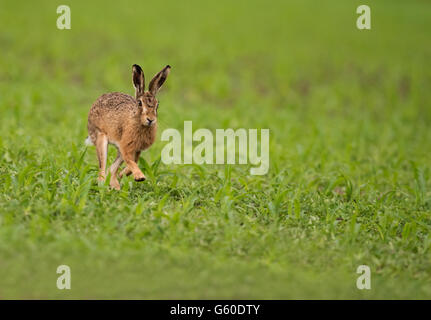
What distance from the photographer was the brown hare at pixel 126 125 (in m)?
5.76

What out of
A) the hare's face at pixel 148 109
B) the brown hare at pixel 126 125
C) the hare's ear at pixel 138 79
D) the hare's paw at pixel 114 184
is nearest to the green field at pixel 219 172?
the hare's paw at pixel 114 184

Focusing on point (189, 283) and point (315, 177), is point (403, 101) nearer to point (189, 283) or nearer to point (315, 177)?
point (315, 177)

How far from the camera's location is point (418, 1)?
1244 inches

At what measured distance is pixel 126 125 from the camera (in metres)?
6.07

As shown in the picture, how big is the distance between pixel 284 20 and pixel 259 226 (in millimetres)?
17903

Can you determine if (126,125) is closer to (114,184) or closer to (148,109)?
(148,109)

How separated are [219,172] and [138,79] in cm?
225

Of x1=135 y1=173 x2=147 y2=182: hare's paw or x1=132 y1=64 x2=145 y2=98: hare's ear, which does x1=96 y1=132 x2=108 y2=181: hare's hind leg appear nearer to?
x1=135 y1=173 x2=147 y2=182: hare's paw

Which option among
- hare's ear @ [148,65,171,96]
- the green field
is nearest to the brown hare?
hare's ear @ [148,65,171,96]

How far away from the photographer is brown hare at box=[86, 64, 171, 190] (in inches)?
227

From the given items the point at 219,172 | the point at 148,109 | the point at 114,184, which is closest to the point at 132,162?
the point at 114,184

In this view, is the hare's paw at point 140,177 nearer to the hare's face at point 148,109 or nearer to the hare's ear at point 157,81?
the hare's face at point 148,109

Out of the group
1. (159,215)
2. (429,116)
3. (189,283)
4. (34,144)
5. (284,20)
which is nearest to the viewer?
(189,283)

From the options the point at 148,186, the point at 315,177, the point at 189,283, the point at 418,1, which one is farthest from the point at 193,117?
the point at 418,1
